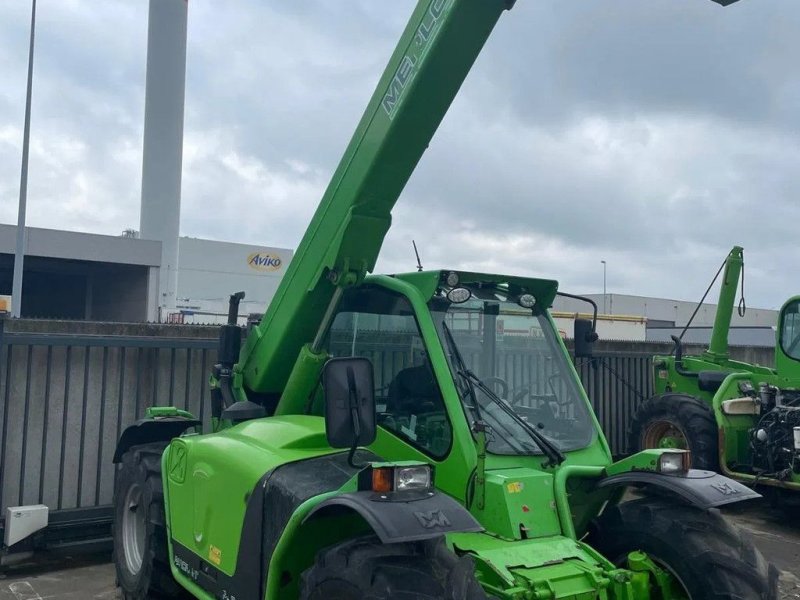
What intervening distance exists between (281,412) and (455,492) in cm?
158

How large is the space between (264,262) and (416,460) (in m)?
40.6

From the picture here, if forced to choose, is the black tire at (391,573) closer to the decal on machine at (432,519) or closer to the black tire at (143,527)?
the decal on machine at (432,519)

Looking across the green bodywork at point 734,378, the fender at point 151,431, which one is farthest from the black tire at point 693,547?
the green bodywork at point 734,378

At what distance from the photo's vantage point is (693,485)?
3.65 metres

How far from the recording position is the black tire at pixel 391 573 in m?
2.85

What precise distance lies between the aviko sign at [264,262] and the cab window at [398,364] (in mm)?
38993

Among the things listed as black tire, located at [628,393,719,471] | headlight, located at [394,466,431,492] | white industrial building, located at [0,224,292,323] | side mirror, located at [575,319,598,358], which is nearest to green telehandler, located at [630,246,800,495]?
black tire, located at [628,393,719,471]

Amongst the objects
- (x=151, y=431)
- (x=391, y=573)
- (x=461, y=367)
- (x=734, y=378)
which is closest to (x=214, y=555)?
(x=391, y=573)

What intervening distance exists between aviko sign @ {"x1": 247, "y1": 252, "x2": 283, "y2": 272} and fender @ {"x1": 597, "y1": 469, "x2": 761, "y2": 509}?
40026mm

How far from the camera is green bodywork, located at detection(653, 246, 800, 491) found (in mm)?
8875

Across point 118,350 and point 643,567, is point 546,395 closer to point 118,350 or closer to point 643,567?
point 643,567

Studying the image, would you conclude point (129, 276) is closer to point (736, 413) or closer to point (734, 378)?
point (734, 378)

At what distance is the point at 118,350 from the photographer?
278 inches

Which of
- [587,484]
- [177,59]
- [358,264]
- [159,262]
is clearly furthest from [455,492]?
[177,59]
